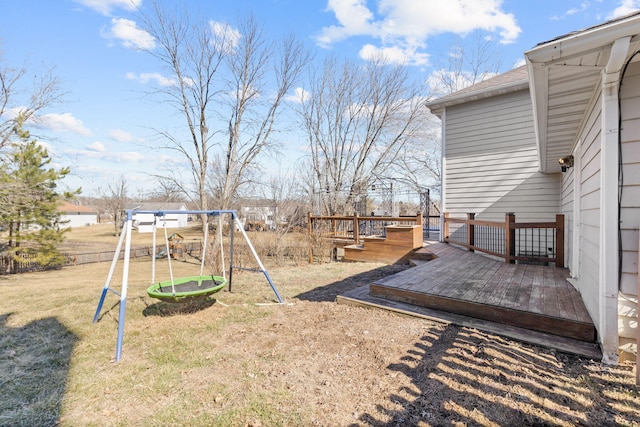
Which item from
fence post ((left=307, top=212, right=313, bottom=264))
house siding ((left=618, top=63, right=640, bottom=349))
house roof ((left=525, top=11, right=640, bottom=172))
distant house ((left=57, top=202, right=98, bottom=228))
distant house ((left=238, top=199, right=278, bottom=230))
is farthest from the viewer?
distant house ((left=57, top=202, right=98, bottom=228))

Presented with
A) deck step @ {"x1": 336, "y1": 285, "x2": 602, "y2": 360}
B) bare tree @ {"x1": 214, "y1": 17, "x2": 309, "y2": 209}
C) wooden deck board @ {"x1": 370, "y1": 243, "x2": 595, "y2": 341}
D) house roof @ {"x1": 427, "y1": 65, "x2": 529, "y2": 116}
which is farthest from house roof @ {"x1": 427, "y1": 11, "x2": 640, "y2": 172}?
bare tree @ {"x1": 214, "y1": 17, "x2": 309, "y2": 209}

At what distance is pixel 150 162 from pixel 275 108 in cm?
685

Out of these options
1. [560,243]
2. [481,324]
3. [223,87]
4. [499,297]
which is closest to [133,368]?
[481,324]

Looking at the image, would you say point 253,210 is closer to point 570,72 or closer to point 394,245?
point 394,245

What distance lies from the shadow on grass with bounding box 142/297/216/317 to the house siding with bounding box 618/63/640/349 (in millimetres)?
4773

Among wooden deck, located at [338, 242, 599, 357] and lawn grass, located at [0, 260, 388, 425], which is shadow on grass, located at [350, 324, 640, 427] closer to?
wooden deck, located at [338, 242, 599, 357]

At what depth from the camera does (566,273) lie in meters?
4.98

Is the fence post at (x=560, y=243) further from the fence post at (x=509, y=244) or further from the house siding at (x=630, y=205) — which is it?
the house siding at (x=630, y=205)

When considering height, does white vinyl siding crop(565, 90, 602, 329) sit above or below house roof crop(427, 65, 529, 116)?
below

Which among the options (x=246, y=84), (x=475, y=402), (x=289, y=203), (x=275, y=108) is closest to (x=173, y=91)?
(x=246, y=84)

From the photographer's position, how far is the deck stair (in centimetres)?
802

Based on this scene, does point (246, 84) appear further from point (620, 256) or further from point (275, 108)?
point (620, 256)

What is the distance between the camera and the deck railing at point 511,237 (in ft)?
19.0

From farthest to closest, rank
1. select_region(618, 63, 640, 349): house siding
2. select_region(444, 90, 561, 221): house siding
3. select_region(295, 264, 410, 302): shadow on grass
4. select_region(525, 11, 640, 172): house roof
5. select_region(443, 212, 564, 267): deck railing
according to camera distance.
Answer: select_region(444, 90, 561, 221): house siding → select_region(443, 212, 564, 267): deck railing → select_region(295, 264, 410, 302): shadow on grass → select_region(618, 63, 640, 349): house siding → select_region(525, 11, 640, 172): house roof
